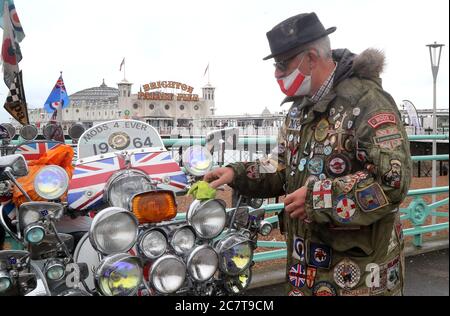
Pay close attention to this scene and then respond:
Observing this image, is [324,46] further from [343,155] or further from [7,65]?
[7,65]

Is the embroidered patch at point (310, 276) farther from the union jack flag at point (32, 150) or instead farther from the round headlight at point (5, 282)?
the union jack flag at point (32, 150)

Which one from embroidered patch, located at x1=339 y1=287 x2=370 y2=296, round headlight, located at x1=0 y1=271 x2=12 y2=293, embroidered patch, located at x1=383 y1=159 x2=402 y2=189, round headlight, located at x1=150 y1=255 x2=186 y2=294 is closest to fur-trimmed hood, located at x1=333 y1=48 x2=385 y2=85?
embroidered patch, located at x1=383 y1=159 x2=402 y2=189

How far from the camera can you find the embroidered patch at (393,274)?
5.83ft

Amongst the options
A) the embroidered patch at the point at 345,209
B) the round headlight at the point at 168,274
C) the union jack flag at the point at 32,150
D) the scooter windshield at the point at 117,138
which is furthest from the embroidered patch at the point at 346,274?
the union jack flag at the point at 32,150

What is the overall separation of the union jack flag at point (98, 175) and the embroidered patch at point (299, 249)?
2.07 ft

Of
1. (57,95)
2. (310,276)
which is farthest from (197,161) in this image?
(57,95)

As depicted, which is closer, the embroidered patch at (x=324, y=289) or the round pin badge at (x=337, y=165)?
the round pin badge at (x=337, y=165)

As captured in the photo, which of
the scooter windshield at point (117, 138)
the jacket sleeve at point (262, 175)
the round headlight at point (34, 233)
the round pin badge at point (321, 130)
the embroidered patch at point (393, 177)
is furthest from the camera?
the scooter windshield at point (117, 138)

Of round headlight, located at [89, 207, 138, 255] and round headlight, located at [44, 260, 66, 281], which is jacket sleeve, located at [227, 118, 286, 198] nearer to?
round headlight, located at [89, 207, 138, 255]

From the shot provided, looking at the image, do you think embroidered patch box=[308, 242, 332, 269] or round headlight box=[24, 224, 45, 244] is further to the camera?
embroidered patch box=[308, 242, 332, 269]

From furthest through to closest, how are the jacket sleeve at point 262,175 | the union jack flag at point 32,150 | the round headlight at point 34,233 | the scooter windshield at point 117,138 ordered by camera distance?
the union jack flag at point 32,150 → the scooter windshield at point 117,138 → the jacket sleeve at point 262,175 → the round headlight at point 34,233

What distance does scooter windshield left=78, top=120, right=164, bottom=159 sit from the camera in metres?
2.21

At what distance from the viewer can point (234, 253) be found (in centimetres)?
196
